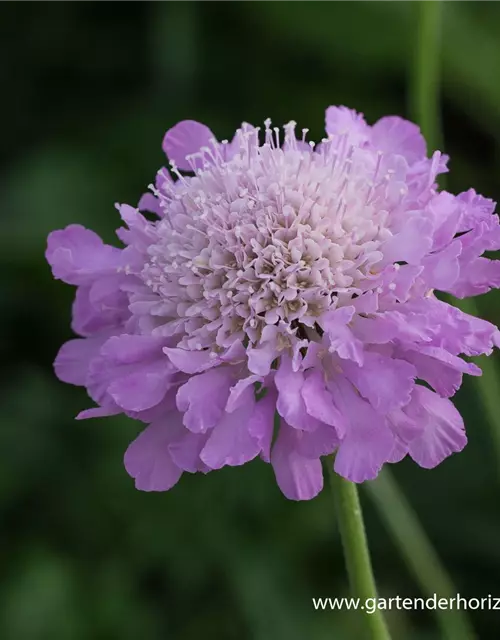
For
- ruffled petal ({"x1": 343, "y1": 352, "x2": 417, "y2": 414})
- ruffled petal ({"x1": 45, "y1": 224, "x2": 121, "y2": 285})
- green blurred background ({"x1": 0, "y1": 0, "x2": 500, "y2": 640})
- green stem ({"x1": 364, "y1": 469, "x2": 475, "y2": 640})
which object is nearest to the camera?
ruffled petal ({"x1": 343, "y1": 352, "x2": 417, "y2": 414})

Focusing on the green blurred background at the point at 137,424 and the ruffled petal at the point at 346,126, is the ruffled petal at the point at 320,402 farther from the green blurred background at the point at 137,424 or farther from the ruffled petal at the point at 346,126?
the green blurred background at the point at 137,424

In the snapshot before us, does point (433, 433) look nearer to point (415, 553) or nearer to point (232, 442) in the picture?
point (232, 442)

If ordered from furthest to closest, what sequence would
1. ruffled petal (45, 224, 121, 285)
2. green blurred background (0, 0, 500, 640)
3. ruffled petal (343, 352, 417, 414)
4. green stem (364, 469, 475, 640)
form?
1. green blurred background (0, 0, 500, 640)
2. green stem (364, 469, 475, 640)
3. ruffled petal (45, 224, 121, 285)
4. ruffled petal (343, 352, 417, 414)

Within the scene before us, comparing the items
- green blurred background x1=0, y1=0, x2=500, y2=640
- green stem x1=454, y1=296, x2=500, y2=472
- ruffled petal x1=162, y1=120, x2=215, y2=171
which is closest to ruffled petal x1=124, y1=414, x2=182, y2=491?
ruffled petal x1=162, y1=120, x2=215, y2=171

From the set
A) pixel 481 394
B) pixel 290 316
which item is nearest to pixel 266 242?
pixel 290 316

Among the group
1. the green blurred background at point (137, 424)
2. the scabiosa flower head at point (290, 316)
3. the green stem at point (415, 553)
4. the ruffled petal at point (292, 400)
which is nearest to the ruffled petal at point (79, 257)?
the scabiosa flower head at point (290, 316)

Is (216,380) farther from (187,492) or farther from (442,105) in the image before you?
(442,105)

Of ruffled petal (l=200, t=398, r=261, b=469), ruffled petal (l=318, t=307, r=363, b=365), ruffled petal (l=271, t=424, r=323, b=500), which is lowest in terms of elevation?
ruffled petal (l=271, t=424, r=323, b=500)

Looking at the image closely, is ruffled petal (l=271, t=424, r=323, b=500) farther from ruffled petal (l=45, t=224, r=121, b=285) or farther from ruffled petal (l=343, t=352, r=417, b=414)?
ruffled petal (l=45, t=224, r=121, b=285)
